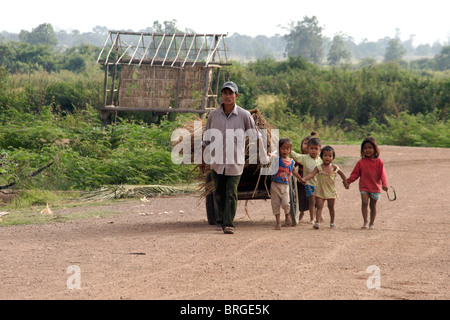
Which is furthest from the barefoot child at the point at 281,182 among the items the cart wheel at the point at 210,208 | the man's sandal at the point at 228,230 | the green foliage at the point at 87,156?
the green foliage at the point at 87,156

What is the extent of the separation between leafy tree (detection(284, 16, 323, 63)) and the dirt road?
83.0 meters

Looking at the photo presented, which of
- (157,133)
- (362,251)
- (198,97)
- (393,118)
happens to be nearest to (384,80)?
(393,118)

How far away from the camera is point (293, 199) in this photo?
8.51m

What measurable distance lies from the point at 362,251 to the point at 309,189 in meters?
1.95

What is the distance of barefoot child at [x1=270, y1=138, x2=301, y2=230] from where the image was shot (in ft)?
26.3

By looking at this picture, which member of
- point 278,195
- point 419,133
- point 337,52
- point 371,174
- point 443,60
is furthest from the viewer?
point 337,52

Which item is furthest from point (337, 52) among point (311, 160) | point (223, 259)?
point (223, 259)

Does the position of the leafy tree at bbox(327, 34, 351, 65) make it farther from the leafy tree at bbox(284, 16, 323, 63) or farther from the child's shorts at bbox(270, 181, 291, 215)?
the child's shorts at bbox(270, 181, 291, 215)

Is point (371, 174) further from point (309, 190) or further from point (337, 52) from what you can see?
point (337, 52)

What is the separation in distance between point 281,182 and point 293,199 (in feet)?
1.88

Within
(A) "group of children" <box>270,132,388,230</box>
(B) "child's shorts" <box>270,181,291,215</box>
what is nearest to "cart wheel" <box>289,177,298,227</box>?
(A) "group of children" <box>270,132,388,230</box>

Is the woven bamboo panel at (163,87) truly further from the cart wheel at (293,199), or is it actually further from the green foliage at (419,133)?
the cart wheel at (293,199)

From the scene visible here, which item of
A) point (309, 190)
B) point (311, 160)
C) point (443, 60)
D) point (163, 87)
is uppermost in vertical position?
point (443, 60)

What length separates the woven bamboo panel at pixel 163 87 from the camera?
2011cm
